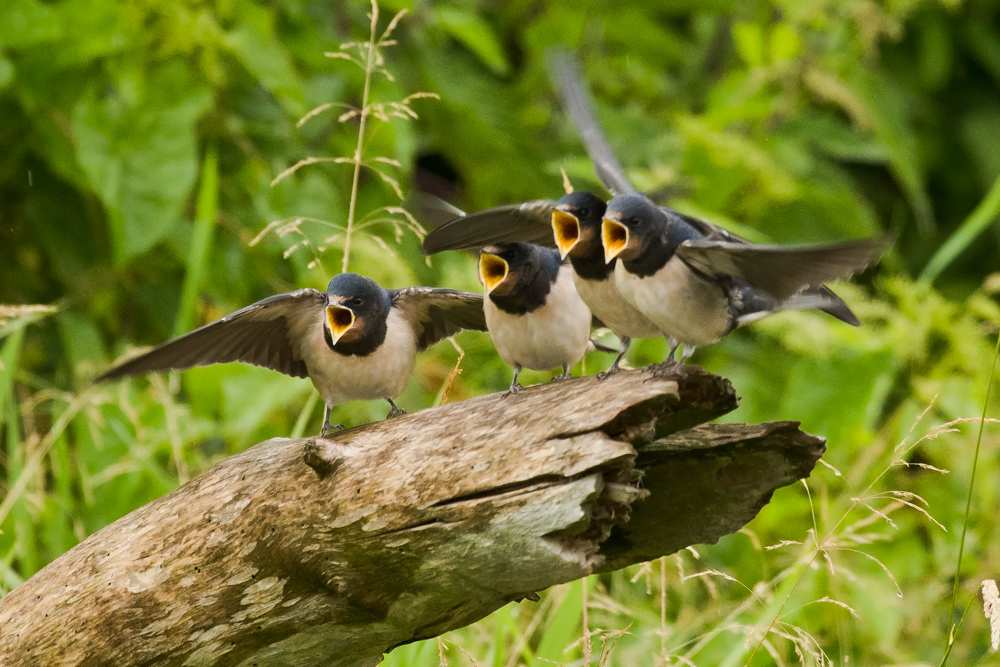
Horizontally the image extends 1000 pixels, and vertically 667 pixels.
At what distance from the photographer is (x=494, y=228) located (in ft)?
8.10

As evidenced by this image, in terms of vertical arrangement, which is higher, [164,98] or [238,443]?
[164,98]

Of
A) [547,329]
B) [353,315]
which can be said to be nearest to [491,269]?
[547,329]

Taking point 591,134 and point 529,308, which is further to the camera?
point 591,134

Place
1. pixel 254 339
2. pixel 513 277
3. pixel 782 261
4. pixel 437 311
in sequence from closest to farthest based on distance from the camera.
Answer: pixel 782 261, pixel 513 277, pixel 254 339, pixel 437 311

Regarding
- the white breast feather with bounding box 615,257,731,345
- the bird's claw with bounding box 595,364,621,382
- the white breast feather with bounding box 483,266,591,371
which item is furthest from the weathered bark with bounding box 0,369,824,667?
the white breast feather with bounding box 483,266,591,371

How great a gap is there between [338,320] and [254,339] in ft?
0.84

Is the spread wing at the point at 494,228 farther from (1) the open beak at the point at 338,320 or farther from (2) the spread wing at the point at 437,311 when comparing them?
(1) the open beak at the point at 338,320

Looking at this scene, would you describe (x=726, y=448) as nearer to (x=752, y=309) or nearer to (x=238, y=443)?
(x=752, y=309)

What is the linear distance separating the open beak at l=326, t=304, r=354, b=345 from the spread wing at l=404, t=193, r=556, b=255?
0.86ft

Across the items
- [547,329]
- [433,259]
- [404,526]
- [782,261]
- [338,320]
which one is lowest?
[433,259]

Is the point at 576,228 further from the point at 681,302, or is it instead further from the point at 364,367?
the point at 364,367

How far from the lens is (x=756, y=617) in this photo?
3.21 m

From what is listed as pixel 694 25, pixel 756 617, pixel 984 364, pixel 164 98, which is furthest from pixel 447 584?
pixel 694 25

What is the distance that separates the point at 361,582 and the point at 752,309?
2.93ft
